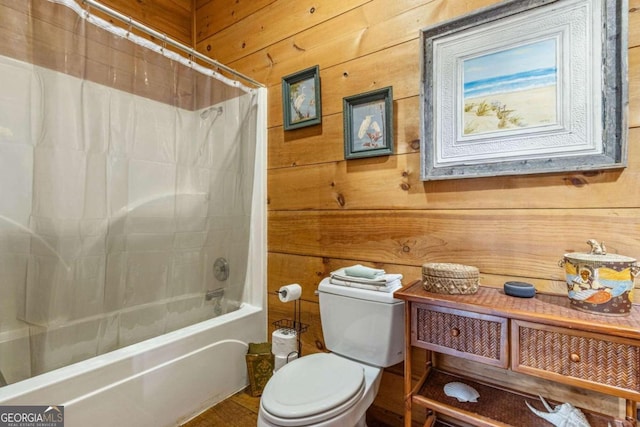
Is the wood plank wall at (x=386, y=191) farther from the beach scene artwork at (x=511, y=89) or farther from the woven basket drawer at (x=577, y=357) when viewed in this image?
the woven basket drawer at (x=577, y=357)

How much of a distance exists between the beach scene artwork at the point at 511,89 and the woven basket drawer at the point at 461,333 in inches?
29.2

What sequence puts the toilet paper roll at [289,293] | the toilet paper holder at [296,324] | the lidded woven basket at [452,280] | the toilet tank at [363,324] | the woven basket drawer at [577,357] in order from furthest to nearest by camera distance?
1. the toilet paper holder at [296,324]
2. the toilet paper roll at [289,293]
3. the toilet tank at [363,324]
4. the lidded woven basket at [452,280]
5. the woven basket drawer at [577,357]

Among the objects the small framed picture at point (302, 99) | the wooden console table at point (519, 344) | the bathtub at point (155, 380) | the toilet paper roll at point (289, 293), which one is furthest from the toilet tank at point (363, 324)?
the small framed picture at point (302, 99)

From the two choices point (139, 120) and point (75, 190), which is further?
point (139, 120)

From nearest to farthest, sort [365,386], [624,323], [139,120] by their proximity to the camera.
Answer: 1. [624,323]
2. [365,386]
3. [139,120]

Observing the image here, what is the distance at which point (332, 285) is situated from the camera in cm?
147

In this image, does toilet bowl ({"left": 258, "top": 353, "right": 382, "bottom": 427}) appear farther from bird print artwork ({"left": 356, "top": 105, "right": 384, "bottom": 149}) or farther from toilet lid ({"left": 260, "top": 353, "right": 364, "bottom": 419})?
bird print artwork ({"left": 356, "top": 105, "right": 384, "bottom": 149})

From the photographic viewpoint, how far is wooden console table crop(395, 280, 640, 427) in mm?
861

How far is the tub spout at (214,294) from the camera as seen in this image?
5.91 feet

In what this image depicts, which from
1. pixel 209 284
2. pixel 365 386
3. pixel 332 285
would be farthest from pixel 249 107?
pixel 365 386

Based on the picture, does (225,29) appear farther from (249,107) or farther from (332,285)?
(332,285)

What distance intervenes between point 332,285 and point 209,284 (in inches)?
30.1

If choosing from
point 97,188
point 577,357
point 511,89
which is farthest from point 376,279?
point 97,188

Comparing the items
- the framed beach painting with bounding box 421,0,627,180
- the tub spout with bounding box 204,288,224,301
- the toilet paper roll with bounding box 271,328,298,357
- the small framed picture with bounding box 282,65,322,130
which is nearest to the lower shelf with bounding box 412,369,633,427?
the toilet paper roll with bounding box 271,328,298,357
